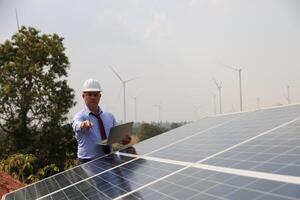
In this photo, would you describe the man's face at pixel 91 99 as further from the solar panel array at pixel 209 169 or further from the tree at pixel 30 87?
the tree at pixel 30 87

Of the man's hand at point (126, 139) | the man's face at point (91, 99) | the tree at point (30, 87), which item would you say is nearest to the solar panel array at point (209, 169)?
the man's hand at point (126, 139)

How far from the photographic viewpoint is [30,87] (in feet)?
137

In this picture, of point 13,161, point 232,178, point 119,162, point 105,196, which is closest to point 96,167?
point 119,162

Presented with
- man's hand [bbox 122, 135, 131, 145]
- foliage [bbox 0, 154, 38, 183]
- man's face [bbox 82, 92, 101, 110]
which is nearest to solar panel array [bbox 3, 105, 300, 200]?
man's hand [bbox 122, 135, 131, 145]

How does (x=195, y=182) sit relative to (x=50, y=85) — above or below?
below

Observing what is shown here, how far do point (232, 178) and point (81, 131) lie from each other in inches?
200

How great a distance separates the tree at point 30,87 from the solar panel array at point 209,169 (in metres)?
34.1

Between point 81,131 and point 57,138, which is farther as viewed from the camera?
point 57,138

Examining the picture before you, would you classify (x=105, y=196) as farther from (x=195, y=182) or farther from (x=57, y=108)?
(x=57, y=108)

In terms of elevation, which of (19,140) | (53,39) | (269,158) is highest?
Result: (53,39)

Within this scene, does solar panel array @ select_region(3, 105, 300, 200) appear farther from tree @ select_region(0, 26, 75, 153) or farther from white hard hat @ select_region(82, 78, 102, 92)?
tree @ select_region(0, 26, 75, 153)

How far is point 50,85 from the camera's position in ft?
137

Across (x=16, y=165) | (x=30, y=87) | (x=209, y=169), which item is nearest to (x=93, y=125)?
(x=209, y=169)

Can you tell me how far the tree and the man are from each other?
3323 centimetres
